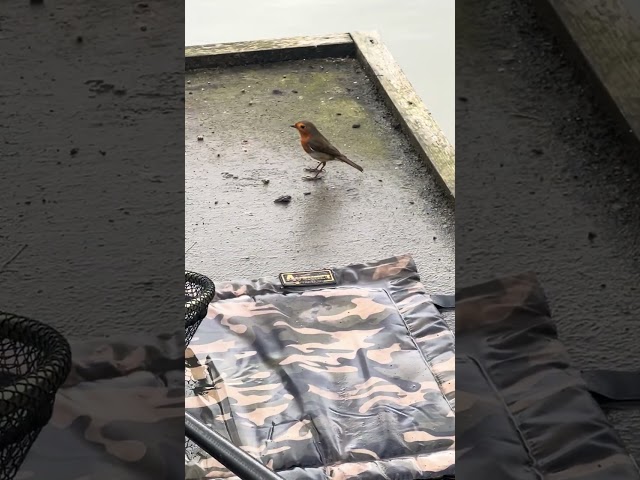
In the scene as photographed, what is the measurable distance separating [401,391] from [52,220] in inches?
48.1

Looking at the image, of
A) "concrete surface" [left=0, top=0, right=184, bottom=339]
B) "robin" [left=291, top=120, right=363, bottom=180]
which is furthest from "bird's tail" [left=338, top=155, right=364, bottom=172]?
"concrete surface" [left=0, top=0, right=184, bottom=339]

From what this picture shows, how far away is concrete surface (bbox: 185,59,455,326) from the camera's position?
2275 mm

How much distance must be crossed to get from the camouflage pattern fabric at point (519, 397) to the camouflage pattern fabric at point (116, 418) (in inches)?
6.8

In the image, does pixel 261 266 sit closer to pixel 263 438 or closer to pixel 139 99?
pixel 263 438

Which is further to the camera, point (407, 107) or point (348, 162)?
point (407, 107)

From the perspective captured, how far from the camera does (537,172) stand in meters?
0.65

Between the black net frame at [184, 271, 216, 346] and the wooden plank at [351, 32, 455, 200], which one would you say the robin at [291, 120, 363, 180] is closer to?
the wooden plank at [351, 32, 455, 200]

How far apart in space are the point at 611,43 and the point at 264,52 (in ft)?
8.91

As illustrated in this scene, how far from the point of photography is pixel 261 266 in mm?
2223

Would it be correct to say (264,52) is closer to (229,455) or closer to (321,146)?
(321,146)

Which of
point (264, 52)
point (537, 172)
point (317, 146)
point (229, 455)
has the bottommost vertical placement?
point (264, 52)

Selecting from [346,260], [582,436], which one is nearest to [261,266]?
[346,260]

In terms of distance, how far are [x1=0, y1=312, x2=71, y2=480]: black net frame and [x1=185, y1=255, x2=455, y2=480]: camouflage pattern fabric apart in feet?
2.95

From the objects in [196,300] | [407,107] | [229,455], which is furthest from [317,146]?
[229,455]
